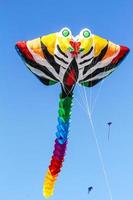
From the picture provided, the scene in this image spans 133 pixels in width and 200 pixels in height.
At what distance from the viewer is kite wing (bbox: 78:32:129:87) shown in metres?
63.0

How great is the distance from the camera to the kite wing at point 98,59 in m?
63.0

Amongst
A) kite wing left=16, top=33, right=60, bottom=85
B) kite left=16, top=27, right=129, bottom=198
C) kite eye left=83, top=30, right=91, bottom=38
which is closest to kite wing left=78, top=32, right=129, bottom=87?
kite left=16, top=27, right=129, bottom=198

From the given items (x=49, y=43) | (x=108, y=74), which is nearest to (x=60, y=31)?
(x=49, y=43)

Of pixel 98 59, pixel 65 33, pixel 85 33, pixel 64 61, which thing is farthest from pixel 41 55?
pixel 98 59

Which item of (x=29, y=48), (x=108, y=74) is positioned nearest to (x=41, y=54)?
(x=29, y=48)

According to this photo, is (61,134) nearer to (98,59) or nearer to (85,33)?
(98,59)

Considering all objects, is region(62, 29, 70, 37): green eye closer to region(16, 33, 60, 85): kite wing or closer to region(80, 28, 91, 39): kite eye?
region(16, 33, 60, 85): kite wing

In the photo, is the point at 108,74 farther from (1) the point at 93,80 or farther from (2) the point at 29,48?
(2) the point at 29,48

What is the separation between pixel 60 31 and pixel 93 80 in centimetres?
451

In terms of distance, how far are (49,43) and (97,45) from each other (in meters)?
2.89

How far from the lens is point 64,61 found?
207 ft

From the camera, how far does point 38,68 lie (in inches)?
2522

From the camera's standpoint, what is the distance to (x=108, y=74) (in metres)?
65.7

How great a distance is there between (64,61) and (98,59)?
7.34 feet
